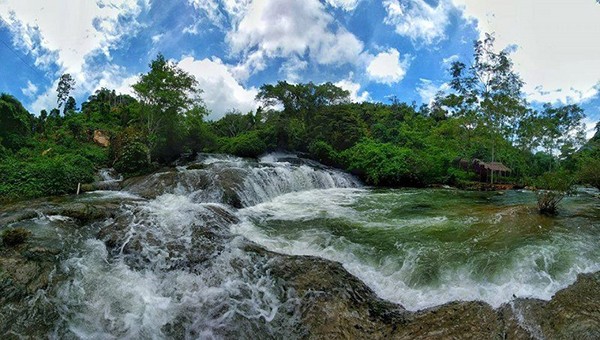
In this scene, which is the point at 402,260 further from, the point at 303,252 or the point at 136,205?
the point at 136,205

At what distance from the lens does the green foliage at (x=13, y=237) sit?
17.3 feet

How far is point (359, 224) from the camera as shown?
9.05 meters

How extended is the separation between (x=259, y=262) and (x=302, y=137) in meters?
24.7

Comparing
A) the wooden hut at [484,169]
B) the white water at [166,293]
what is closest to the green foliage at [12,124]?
the white water at [166,293]

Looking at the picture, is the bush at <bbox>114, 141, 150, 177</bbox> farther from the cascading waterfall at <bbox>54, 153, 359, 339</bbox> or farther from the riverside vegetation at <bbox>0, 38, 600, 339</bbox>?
the cascading waterfall at <bbox>54, 153, 359, 339</bbox>

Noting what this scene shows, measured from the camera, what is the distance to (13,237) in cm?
535

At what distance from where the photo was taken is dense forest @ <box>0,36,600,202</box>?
14562 mm

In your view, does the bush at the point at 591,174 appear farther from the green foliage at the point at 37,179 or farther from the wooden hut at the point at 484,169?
the green foliage at the point at 37,179

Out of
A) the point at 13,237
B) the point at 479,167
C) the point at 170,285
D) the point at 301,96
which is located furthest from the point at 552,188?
the point at 301,96

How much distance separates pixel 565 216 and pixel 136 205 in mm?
11817

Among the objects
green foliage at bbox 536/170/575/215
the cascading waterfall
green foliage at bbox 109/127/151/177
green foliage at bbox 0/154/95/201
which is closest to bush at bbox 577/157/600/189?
green foliage at bbox 536/170/575/215

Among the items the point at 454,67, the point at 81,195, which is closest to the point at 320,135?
the point at 454,67

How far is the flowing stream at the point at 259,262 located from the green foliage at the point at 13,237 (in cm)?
31

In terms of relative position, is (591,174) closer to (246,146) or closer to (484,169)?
(484,169)
